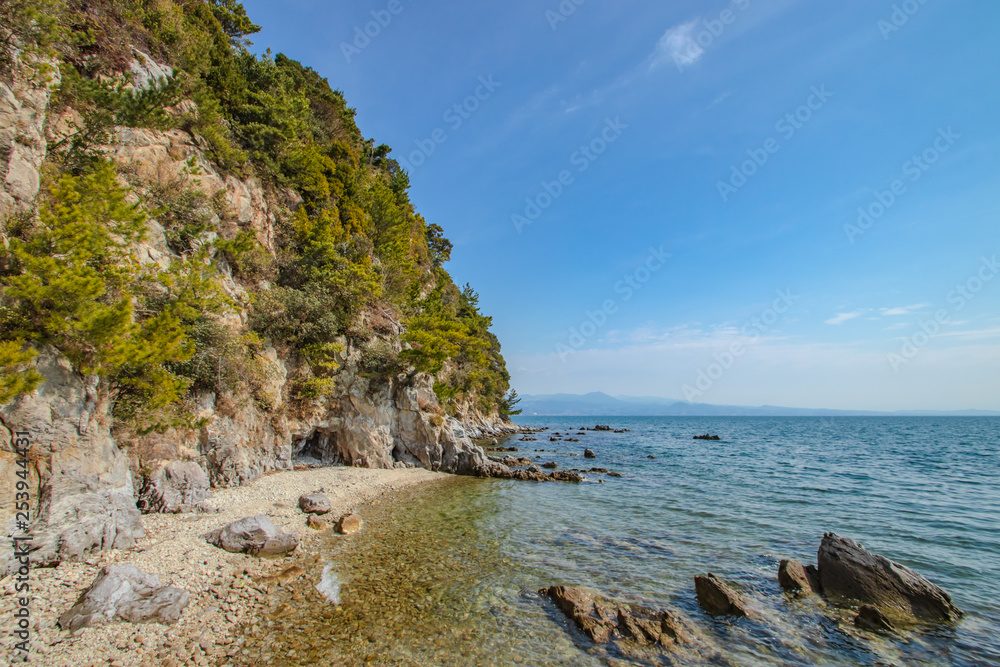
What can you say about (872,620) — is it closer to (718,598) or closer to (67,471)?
(718,598)

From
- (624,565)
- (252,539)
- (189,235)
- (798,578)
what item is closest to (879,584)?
(798,578)

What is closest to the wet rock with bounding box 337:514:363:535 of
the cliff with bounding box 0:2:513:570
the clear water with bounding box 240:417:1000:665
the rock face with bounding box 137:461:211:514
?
the clear water with bounding box 240:417:1000:665

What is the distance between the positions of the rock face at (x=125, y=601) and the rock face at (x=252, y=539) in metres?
2.44

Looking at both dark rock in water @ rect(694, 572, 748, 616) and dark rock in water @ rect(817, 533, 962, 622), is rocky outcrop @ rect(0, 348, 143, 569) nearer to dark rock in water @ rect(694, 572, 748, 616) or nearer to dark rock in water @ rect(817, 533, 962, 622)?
dark rock in water @ rect(694, 572, 748, 616)

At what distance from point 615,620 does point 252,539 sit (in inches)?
342

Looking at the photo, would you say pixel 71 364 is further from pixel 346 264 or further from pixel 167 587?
pixel 346 264

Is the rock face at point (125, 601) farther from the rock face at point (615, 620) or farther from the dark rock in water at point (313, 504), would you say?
the rock face at point (615, 620)

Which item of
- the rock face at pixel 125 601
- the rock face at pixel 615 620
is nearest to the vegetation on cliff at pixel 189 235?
the rock face at pixel 125 601

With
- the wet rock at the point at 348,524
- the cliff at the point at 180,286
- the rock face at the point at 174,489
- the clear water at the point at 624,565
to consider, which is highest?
the cliff at the point at 180,286

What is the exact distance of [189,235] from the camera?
1452 cm

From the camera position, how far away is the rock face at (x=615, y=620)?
286 inches

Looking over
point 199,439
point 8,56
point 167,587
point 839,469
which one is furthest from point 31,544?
point 839,469

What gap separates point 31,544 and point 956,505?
30538 millimetres

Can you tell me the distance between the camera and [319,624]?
7.04m
